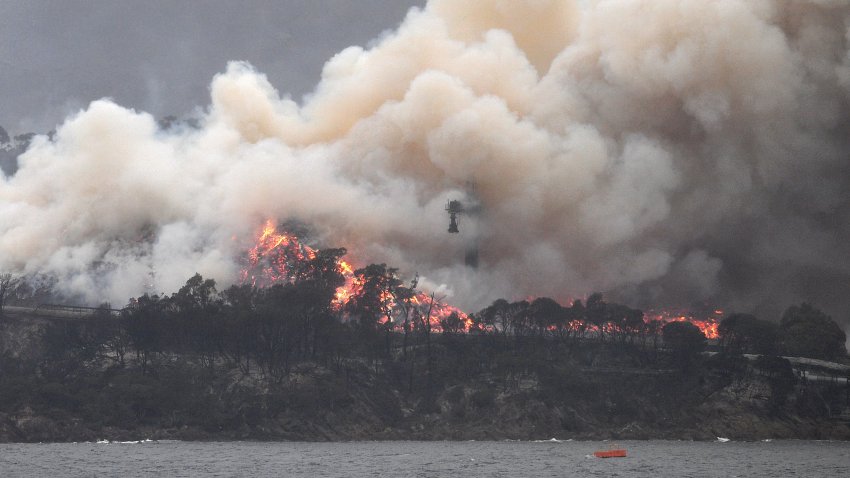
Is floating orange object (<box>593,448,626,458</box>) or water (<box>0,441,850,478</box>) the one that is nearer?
water (<box>0,441,850,478</box>)

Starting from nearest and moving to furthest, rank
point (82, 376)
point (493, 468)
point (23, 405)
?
point (493, 468), point (23, 405), point (82, 376)

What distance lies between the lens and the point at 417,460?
141875mm

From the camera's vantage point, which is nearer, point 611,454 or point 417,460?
point 417,460

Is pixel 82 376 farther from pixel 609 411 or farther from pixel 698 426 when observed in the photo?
pixel 698 426

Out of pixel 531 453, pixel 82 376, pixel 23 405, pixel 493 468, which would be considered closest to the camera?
pixel 493 468

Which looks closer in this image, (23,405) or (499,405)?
(23,405)

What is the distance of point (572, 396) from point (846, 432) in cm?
5453

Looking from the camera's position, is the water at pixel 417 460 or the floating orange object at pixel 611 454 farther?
the floating orange object at pixel 611 454

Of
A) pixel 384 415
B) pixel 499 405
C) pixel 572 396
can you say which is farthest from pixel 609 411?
pixel 384 415

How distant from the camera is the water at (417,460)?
124 m

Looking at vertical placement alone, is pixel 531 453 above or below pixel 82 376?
below

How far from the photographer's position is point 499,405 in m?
196

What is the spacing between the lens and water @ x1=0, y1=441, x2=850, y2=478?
123500 millimetres

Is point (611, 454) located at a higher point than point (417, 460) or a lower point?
higher
